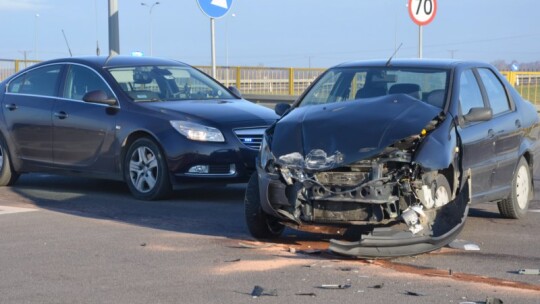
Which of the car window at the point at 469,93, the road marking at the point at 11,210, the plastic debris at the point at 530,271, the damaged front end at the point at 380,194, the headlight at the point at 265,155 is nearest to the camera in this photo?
the plastic debris at the point at 530,271

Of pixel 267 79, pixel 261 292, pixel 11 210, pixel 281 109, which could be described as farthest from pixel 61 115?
pixel 267 79

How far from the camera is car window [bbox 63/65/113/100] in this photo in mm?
10578

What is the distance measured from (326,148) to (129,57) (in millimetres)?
5088

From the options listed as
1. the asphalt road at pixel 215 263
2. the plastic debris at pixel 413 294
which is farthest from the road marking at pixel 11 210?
the plastic debris at pixel 413 294

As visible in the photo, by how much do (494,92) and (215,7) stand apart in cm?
636

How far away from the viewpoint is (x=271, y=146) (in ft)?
23.7

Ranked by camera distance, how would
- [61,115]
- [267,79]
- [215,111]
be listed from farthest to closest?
[267,79] → [61,115] → [215,111]

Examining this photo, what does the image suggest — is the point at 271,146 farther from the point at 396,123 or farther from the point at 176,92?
the point at 176,92

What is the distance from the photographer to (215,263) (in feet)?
21.9

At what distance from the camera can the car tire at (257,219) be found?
7.44m

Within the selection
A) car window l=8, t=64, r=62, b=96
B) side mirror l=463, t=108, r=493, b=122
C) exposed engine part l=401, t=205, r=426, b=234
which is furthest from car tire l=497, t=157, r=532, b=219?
car window l=8, t=64, r=62, b=96

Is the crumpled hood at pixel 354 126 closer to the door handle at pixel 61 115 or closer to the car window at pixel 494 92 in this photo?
the car window at pixel 494 92

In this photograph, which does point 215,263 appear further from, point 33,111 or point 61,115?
point 33,111

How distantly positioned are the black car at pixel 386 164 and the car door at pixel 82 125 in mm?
2905
